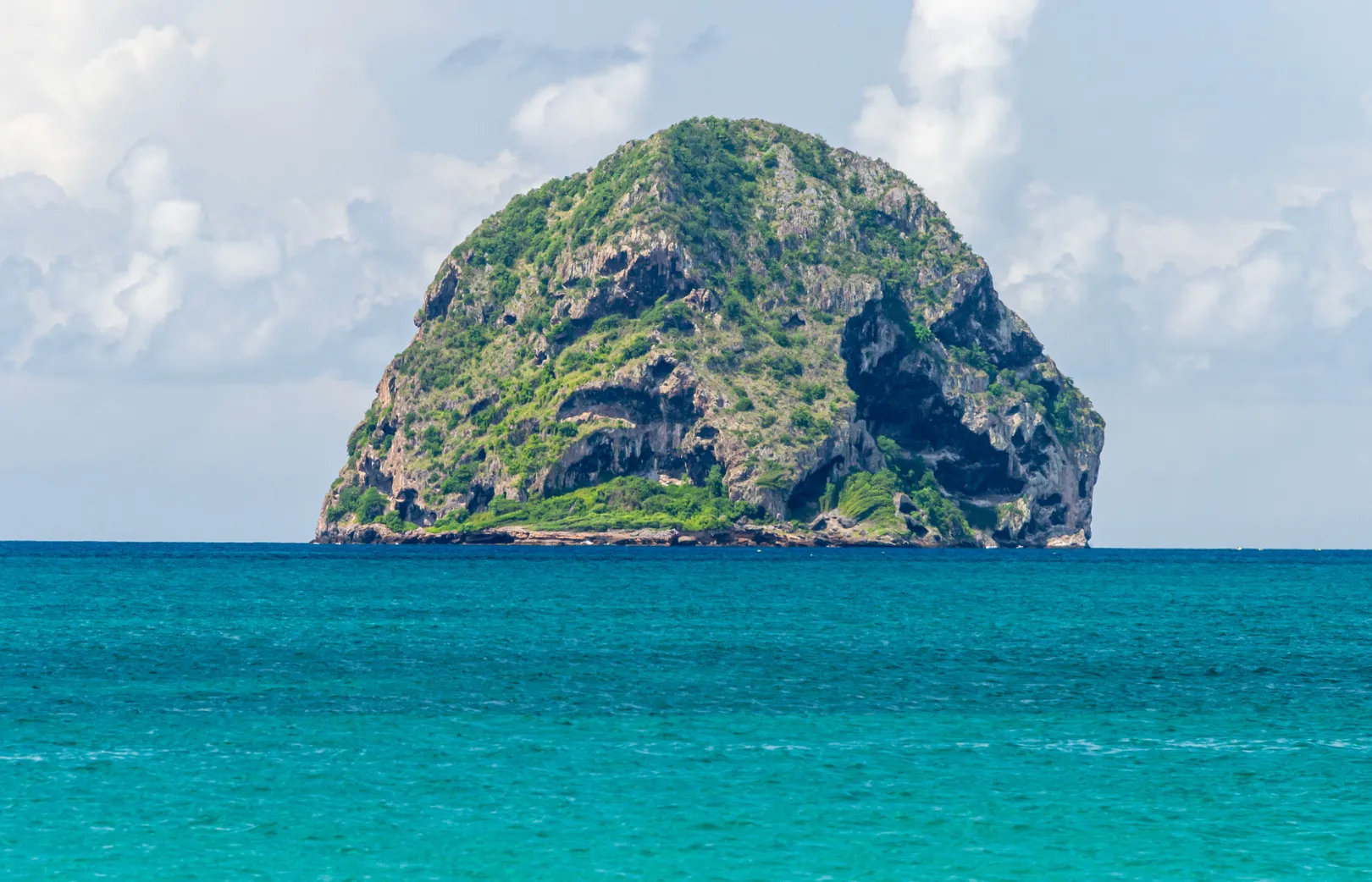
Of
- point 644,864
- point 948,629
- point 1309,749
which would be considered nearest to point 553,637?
point 948,629

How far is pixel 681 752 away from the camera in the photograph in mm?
47312

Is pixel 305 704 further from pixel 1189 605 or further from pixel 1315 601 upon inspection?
pixel 1315 601

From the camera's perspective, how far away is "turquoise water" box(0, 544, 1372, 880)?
35.0m

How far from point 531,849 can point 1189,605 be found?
106674mm

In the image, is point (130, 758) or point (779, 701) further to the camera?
point (779, 701)

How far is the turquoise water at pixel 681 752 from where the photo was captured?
35031 millimetres

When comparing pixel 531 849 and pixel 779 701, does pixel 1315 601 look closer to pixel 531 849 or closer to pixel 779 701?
pixel 779 701

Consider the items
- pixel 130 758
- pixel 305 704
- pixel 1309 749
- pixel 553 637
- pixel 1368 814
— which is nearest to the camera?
pixel 1368 814

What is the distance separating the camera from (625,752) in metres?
47.4

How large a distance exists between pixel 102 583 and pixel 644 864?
468ft

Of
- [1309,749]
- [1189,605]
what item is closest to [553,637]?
[1309,749]

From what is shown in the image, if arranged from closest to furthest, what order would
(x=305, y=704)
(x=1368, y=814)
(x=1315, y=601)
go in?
(x=1368, y=814) < (x=305, y=704) < (x=1315, y=601)

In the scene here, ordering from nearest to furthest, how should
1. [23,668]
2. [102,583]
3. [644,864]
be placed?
[644,864]
[23,668]
[102,583]

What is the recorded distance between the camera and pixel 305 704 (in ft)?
190
